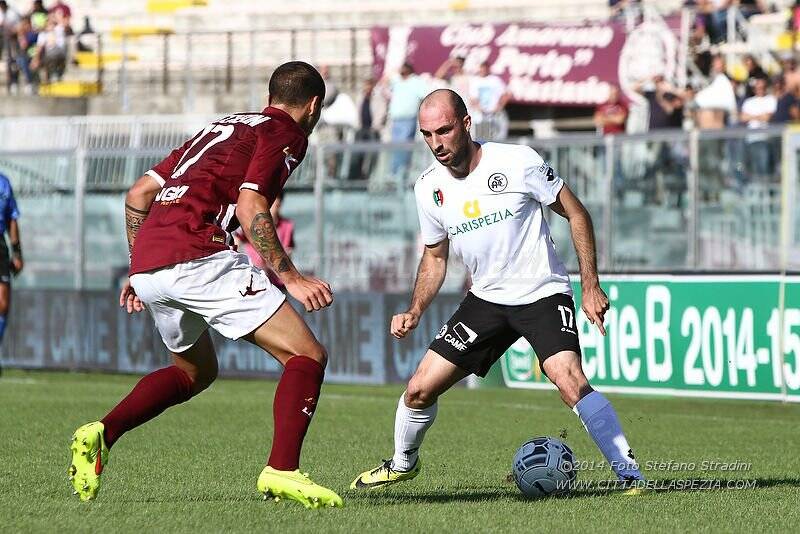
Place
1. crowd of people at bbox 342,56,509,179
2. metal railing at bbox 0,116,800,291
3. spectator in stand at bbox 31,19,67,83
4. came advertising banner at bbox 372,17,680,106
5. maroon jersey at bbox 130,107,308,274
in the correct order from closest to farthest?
1. maroon jersey at bbox 130,107,308,274
2. metal railing at bbox 0,116,800,291
3. crowd of people at bbox 342,56,509,179
4. came advertising banner at bbox 372,17,680,106
5. spectator in stand at bbox 31,19,67,83

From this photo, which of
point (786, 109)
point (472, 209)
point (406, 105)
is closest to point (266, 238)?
point (472, 209)

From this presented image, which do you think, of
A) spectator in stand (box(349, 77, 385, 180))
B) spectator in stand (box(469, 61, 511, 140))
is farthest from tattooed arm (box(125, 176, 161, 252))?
spectator in stand (box(349, 77, 385, 180))

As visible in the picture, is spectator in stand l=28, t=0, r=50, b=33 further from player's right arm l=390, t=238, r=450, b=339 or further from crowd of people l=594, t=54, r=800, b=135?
player's right arm l=390, t=238, r=450, b=339

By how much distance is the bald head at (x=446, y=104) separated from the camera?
27.8ft

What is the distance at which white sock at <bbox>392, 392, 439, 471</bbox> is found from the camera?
29.6ft

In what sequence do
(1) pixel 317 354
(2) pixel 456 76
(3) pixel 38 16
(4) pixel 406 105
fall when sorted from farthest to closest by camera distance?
(3) pixel 38 16 < (2) pixel 456 76 < (4) pixel 406 105 < (1) pixel 317 354

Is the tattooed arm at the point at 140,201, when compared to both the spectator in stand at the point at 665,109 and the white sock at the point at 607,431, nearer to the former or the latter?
the white sock at the point at 607,431

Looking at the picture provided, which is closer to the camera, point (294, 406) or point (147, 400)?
point (294, 406)

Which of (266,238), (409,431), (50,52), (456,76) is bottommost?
(409,431)

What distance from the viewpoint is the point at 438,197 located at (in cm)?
884

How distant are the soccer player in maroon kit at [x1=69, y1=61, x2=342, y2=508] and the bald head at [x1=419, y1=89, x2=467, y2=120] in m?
0.60

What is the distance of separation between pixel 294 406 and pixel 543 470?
1.47 m

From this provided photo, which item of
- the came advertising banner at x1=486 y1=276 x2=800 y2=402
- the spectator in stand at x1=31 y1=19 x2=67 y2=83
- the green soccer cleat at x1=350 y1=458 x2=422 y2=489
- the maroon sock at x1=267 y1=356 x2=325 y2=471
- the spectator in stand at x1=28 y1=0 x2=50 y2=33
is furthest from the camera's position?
the spectator in stand at x1=28 y1=0 x2=50 y2=33

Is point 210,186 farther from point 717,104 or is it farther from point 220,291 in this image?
point 717,104
